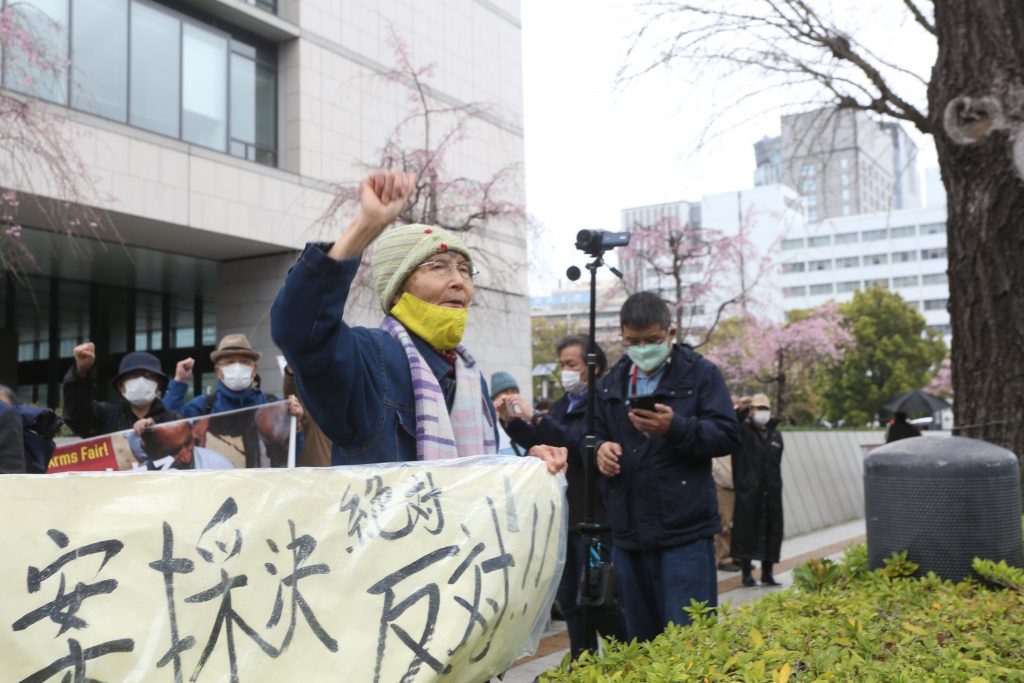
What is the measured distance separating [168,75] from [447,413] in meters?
16.8

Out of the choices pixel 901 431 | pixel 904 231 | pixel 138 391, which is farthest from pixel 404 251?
pixel 904 231

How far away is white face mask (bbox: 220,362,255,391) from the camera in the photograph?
6.69 meters

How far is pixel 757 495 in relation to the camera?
1032 cm

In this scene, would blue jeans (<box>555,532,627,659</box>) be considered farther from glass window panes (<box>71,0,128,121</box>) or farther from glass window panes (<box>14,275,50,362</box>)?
glass window panes (<box>14,275,50,362</box>)

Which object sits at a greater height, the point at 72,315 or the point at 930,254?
the point at 930,254

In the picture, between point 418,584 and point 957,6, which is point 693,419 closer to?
point 418,584

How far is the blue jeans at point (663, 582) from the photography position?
421 cm

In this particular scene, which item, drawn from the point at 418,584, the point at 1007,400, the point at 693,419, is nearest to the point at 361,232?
the point at 418,584

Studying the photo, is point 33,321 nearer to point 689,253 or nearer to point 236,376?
point 689,253

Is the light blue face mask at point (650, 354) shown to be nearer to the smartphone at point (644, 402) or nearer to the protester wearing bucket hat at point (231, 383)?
the smartphone at point (644, 402)

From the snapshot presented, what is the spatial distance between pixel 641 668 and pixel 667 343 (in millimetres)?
1909

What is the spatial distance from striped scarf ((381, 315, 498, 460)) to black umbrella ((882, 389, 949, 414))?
14.4 metres

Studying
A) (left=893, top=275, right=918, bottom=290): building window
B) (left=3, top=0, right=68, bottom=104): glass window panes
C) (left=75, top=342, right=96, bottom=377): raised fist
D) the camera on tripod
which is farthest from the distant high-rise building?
(left=893, top=275, right=918, bottom=290): building window

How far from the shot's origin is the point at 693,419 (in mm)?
4266
